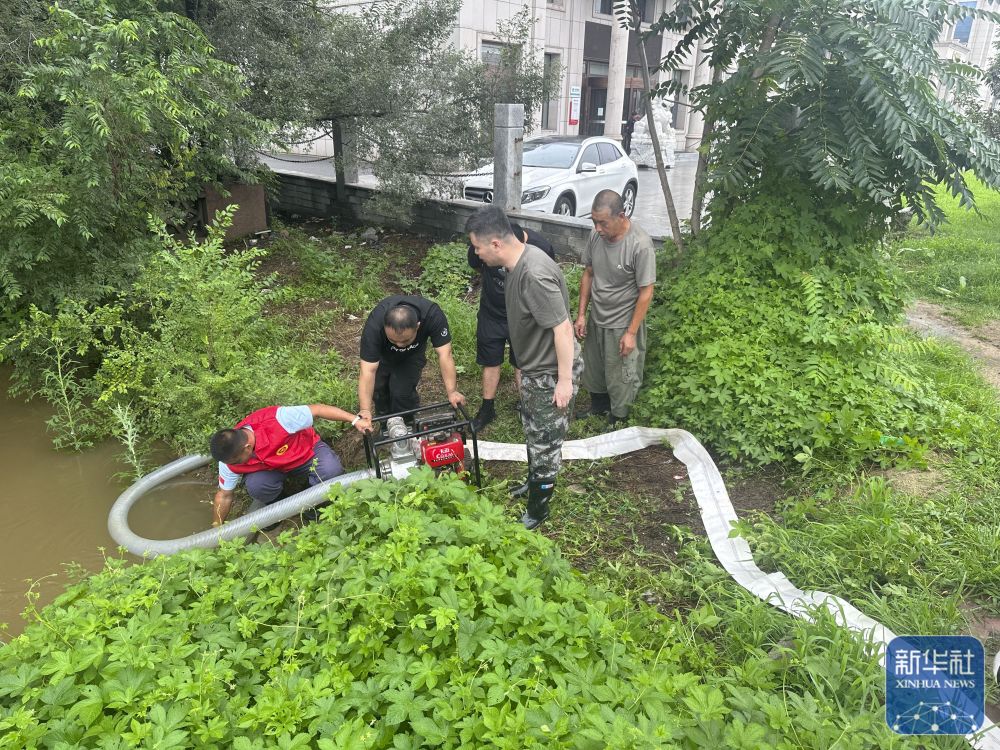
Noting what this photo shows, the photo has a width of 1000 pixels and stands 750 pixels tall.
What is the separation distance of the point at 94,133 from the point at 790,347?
5.77m

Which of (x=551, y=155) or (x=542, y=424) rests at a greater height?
(x=551, y=155)

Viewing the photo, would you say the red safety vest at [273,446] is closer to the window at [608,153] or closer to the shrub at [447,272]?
the shrub at [447,272]

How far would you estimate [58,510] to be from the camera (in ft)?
15.2

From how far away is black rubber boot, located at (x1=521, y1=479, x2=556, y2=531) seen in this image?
3799mm

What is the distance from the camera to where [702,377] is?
4.42 metres

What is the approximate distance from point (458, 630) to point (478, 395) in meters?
3.35

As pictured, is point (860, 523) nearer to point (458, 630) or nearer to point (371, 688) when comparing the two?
point (458, 630)

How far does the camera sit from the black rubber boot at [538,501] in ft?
12.5

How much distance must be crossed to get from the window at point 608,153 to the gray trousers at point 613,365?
695 cm

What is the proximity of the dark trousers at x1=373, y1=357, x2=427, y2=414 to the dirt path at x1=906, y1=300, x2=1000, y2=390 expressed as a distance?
4714 mm

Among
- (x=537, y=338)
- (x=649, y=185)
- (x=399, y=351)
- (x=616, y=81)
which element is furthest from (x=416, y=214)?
(x=616, y=81)

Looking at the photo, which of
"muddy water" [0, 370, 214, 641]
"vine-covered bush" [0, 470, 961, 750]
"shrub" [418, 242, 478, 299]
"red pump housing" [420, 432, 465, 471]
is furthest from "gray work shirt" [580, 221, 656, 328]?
"muddy water" [0, 370, 214, 641]

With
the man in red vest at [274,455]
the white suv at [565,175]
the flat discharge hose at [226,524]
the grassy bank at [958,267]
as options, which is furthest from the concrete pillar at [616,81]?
the flat discharge hose at [226,524]

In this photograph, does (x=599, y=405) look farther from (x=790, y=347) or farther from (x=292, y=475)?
(x=292, y=475)
